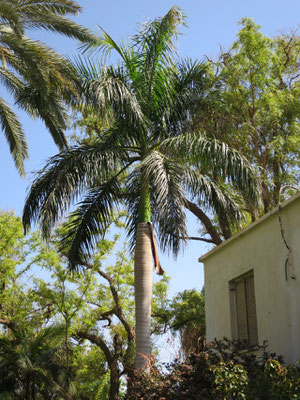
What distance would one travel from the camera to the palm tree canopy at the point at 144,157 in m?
15.5

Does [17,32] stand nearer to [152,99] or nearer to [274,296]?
[152,99]

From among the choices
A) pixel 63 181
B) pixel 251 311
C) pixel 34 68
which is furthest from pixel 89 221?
pixel 251 311

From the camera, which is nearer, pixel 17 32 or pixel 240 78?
pixel 17 32

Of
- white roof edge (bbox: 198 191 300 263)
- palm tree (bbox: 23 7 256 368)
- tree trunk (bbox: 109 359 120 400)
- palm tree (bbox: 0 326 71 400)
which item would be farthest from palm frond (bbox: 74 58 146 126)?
tree trunk (bbox: 109 359 120 400)

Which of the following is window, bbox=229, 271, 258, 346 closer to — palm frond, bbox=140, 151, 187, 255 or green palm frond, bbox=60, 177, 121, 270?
palm frond, bbox=140, 151, 187, 255

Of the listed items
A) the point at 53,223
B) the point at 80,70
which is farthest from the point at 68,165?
the point at 80,70

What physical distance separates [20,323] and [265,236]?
1810 cm

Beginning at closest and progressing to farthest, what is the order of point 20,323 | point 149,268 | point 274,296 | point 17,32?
point 274,296 → point 17,32 → point 149,268 → point 20,323

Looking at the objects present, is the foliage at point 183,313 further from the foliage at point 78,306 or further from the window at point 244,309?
the window at point 244,309

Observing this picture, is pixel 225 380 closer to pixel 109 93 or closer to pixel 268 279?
pixel 268 279

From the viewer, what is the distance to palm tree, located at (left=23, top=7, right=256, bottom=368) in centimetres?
Answer: 1543

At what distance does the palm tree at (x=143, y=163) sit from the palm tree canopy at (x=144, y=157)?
0.03 metres

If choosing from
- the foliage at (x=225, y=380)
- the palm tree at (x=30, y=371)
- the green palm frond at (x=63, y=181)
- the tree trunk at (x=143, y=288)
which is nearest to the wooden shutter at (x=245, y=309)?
the foliage at (x=225, y=380)

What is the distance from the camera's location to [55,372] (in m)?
21.5
